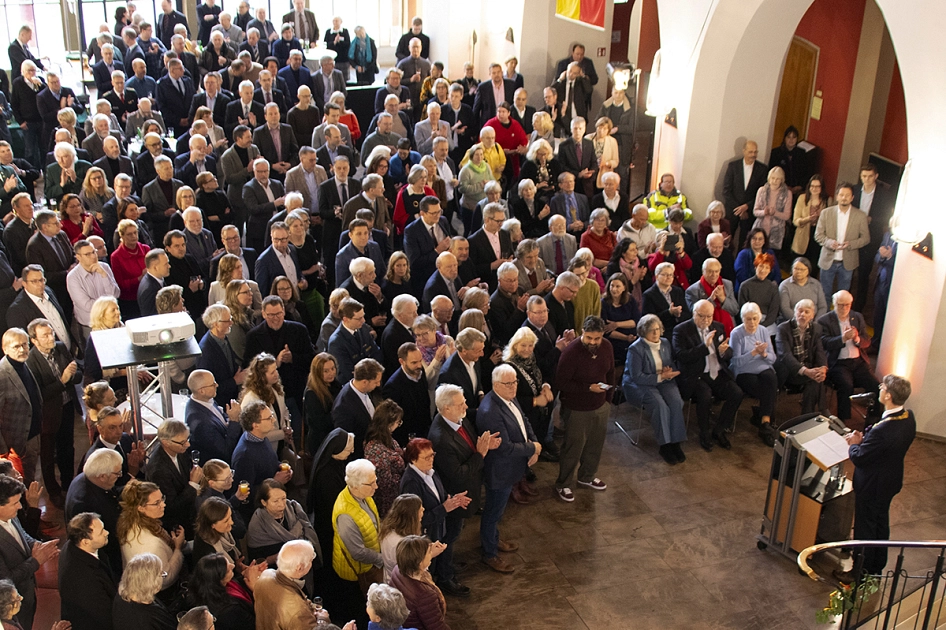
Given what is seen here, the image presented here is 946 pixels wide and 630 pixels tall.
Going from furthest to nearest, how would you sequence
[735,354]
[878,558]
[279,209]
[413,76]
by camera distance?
[413,76]
[279,209]
[735,354]
[878,558]

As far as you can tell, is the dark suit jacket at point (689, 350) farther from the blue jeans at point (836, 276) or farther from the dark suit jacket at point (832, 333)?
the blue jeans at point (836, 276)

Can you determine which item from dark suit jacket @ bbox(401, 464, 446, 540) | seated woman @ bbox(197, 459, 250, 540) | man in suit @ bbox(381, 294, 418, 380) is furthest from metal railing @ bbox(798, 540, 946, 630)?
seated woman @ bbox(197, 459, 250, 540)

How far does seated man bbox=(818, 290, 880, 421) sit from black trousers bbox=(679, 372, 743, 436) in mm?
973

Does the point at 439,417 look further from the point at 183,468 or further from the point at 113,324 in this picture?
the point at 113,324

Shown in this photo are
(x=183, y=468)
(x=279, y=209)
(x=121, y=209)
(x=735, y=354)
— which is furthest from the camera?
(x=279, y=209)

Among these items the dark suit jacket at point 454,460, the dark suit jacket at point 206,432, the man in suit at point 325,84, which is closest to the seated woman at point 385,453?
the dark suit jacket at point 454,460

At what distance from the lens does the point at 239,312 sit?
751cm

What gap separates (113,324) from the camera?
23.3ft

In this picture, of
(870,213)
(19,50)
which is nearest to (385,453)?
(870,213)

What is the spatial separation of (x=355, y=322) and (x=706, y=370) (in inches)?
123

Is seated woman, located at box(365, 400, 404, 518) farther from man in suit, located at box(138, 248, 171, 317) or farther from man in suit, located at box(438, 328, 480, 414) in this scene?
man in suit, located at box(138, 248, 171, 317)

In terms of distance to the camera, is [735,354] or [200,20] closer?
[735,354]

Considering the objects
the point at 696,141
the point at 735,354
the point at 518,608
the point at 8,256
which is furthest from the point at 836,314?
the point at 8,256

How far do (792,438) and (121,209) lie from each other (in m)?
6.28
